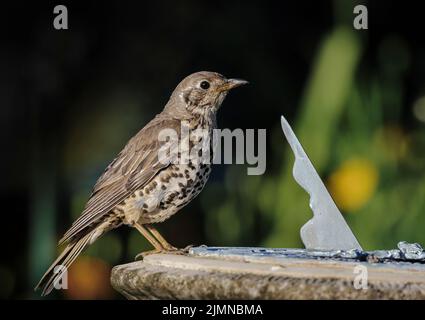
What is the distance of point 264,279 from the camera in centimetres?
223

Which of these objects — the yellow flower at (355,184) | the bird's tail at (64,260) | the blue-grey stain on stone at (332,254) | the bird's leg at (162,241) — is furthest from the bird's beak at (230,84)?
the yellow flower at (355,184)

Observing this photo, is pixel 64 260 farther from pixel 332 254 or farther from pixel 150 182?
pixel 332 254

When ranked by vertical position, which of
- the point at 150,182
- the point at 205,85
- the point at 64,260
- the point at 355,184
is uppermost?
the point at 205,85

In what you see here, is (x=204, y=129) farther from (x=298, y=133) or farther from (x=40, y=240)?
(x=40, y=240)

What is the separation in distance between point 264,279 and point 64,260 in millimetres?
1355

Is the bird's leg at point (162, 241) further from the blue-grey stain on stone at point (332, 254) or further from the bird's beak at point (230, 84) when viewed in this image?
the bird's beak at point (230, 84)

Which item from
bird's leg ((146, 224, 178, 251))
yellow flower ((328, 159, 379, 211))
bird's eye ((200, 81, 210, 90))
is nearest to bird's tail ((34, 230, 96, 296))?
bird's leg ((146, 224, 178, 251))

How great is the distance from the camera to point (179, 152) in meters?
3.34

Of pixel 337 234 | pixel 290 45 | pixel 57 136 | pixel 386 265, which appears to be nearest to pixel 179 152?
pixel 337 234

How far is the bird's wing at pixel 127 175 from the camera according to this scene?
130 inches

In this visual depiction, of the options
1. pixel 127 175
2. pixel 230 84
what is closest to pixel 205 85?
pixel 230 84

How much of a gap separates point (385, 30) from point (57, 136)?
1906mm

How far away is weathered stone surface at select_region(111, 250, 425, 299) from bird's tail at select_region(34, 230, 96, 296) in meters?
→ 0.80

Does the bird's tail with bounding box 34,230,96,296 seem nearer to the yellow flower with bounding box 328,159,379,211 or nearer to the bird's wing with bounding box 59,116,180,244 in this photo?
the bird's wing with bounding box 59,116,180,244
